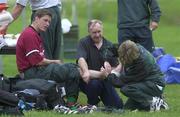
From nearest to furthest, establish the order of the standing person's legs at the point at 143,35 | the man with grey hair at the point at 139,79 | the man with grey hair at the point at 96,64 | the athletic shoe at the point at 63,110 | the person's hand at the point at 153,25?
the athletic shoe at the point at 63,110 < the man with grey hair at the point at 139,79 < the man with grey hair at the point at 96,64 < the person's hand at the point at 153,25 < the standing person's legs at the point at 143,35

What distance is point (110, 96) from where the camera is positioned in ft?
33.8

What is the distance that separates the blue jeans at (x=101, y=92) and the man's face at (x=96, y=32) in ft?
2.02

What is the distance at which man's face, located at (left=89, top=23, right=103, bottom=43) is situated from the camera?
10.3 m

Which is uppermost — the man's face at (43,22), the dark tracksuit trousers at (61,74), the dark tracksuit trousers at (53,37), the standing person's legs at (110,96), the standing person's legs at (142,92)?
the man's face at (43,22)

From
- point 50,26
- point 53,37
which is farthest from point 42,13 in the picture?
point 53,37

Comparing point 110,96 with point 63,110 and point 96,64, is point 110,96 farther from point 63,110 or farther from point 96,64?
point 63,110

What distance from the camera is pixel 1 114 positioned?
8.66 m

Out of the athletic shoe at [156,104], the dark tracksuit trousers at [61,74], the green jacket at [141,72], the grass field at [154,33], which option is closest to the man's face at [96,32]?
the dark tracksuit trousers at [61,74]

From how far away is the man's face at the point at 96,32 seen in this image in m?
10.3

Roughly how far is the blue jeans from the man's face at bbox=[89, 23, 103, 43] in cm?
62

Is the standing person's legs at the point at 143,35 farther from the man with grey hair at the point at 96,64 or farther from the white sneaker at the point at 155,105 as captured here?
the white sneaker at the point at 155,105

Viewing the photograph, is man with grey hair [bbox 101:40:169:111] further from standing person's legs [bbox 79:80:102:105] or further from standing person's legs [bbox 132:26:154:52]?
standing person's legs [bbox 132:26:154:52]

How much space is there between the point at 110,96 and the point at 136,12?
60.0 inches

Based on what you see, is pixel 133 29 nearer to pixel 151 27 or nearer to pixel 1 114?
pixel 151 27
